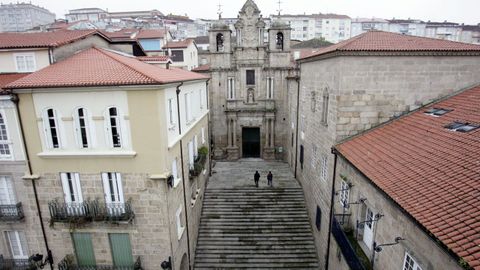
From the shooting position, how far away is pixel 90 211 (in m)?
12.8

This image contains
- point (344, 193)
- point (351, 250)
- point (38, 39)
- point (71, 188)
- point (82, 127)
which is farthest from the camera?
point (38, 39)

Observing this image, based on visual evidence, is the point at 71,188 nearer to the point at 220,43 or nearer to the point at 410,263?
the point at 410,263

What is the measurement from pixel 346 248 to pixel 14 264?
15487mm

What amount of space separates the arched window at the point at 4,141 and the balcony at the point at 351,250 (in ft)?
50.0

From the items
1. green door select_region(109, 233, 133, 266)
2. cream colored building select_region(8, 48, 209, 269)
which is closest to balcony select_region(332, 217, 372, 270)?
cream colored building select_region(8, 48, 209, 269)

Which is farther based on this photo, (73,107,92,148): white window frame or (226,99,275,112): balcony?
(226,99,275,112): balcony

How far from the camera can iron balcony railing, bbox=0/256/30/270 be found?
1368 centimetres

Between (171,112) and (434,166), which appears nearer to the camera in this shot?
(434,166)

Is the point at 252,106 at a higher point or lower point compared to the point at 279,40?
lower

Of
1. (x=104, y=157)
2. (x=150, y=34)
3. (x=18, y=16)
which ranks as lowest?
(x=104, y=157)

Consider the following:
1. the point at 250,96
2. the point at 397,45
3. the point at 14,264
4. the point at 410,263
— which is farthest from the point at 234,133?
the point at 410,263

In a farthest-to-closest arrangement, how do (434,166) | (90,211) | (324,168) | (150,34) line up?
1. (150,34)
2. (324,168)
3. (90,211)
4. (434,166)

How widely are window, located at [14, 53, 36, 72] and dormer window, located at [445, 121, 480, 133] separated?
19.0m

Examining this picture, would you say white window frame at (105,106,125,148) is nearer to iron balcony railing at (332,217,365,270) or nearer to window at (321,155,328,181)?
iron balcony railing at (332,217,365,270)
